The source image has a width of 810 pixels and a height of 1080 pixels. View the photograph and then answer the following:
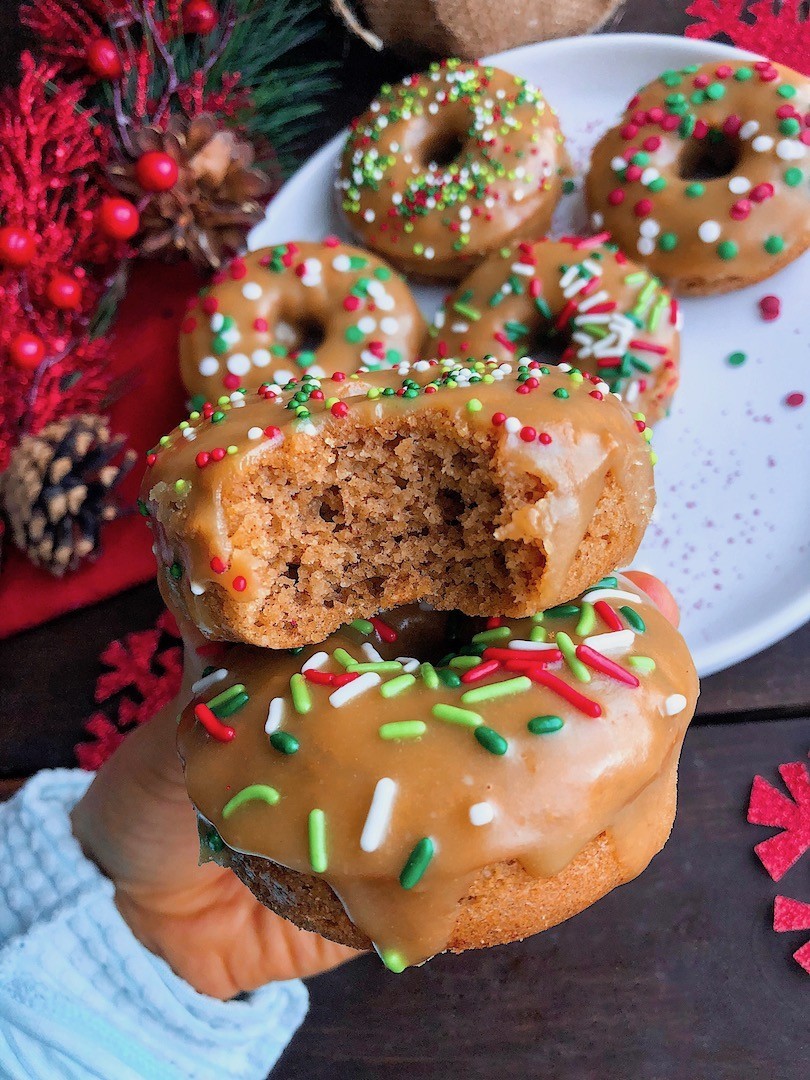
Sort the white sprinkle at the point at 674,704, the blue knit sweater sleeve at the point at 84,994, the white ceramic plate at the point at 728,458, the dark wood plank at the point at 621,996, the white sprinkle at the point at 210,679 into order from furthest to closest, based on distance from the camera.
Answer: the white ceramic plate at the point at 728,458, the dark wood plank at the point at 621,996, the blue knit sweater sleeve at the point at 84,994, the white sprinkle at the point at 210,679, the white sprinkle at the point at 674,704

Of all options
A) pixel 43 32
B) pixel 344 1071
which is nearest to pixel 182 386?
pixel 43 32

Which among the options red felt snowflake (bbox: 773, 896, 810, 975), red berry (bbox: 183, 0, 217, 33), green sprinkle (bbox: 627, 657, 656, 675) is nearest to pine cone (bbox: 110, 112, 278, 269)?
red berry (bbox: 183, 0, 217, 33)

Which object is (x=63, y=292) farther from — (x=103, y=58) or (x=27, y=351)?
(x=103, y=58)

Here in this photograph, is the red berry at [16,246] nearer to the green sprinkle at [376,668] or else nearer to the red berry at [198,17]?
the red berry at [198,17]

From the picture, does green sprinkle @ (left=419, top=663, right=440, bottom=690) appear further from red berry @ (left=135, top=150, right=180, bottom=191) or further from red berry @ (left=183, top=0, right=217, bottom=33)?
red berry @ (left=183, top=0, right=217, bottom=33)

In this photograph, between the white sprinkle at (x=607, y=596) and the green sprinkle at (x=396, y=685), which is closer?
the green sprinkle at (x=396, y=685)

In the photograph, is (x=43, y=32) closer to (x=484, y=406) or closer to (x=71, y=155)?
(x=71, y=155)

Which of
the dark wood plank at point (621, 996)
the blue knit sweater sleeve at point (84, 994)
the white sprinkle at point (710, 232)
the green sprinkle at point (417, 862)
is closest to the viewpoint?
the green sprinkle at point (417, 862)

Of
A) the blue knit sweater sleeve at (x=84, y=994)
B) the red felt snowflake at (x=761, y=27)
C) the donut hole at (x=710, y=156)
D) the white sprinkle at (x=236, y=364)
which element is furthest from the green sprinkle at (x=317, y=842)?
the red felt snowflake at (x=761, y=27)
